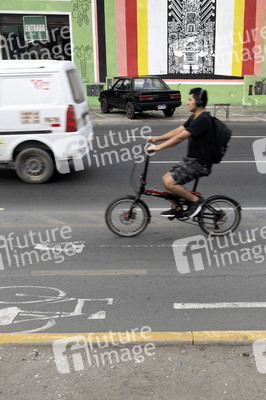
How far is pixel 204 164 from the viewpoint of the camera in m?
5.67

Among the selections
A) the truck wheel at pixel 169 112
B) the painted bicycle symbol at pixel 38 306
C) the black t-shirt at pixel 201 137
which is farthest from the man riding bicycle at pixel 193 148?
the truck wheel at pixel 169 112

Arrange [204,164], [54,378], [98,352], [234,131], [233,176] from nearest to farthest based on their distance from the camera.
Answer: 1. [54,378]
2. [98,352]
3. [204,164]
4. [233,176]
5. [234,131]

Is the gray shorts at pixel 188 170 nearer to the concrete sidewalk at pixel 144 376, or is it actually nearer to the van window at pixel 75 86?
the concrete sidewalk at pixel 144 376

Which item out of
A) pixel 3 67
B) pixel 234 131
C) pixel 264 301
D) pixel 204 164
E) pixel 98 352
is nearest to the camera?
pixel 98 352

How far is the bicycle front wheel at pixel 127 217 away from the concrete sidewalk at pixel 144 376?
8.44 feet

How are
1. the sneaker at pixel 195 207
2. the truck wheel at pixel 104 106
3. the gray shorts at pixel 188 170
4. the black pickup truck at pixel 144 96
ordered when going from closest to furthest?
the gray shorts at pixel 188 170
the sneaker at pixel 195 207
the black pickup truck at pixel 144 96
the truck wheel at pixel 104 106

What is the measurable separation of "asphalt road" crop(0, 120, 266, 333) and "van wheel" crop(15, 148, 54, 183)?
0.21 meters

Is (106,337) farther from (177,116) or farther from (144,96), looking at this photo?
(177,116)

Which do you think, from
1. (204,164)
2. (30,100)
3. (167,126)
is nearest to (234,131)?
(167,126)

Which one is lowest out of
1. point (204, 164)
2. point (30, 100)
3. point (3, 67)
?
point (204, 164)

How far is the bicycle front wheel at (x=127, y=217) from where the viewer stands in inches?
236

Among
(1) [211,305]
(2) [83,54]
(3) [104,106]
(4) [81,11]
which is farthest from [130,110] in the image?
(1) [211,305]

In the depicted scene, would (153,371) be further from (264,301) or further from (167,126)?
(167,126)

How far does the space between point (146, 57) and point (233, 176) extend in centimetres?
1456
